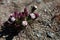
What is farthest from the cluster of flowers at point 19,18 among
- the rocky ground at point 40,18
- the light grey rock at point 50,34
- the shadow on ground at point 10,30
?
the light grey rock at point 50,34

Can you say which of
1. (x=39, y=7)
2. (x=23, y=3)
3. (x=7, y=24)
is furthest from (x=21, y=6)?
(x=7, y=24)

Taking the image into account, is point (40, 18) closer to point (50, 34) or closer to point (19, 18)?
point (50, 34)

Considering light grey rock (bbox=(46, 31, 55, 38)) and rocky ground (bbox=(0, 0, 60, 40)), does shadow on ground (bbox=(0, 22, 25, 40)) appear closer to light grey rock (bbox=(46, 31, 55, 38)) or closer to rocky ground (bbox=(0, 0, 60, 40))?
rocky ground (bbox=(0, 0, 60, 40))

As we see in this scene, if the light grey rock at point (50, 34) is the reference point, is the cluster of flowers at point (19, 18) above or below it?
above

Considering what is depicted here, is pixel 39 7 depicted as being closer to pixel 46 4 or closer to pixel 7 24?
pixel 46 4

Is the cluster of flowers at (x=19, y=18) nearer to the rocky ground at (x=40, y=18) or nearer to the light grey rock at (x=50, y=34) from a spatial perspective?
the rocky ground at (x=40, y=18)

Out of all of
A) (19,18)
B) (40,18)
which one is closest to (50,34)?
(40,18)

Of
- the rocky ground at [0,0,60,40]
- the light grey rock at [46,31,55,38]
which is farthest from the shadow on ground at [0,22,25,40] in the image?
the light grey rock at [46,31,55,38]
